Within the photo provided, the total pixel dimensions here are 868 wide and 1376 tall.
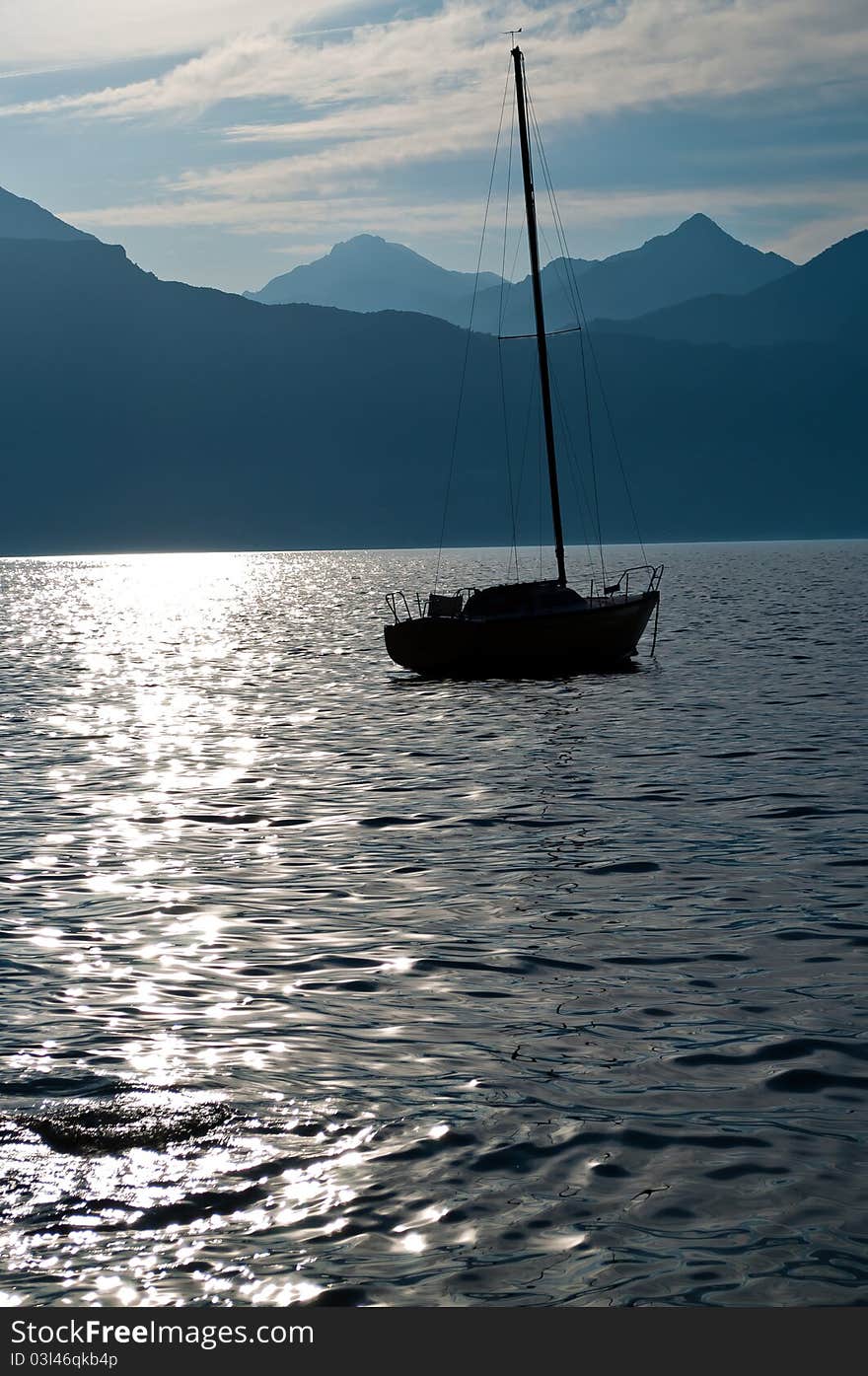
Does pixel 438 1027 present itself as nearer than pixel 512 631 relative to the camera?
Yes

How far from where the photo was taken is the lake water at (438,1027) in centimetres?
741

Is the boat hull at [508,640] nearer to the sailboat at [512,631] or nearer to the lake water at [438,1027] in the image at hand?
the sailboat at [512,631]

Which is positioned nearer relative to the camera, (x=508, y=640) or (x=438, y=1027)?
(x=438, y=1027)

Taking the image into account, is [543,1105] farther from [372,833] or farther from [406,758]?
[406,758]

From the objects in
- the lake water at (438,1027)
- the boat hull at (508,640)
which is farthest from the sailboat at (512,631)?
the lake water at (438,1027)

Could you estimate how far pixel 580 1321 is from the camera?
6672 millimetres

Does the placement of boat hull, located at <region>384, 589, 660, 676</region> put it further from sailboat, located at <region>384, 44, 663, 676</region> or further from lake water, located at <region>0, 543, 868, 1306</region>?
lake water, located at <region>0, 543, 868, 1306</region>

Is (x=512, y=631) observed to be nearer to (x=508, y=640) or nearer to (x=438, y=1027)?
(x=508, y=640)

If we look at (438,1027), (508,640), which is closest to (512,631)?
(508,640)

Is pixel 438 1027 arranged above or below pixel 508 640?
below

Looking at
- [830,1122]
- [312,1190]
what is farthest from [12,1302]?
[830,1122]

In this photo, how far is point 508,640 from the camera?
42.8 m

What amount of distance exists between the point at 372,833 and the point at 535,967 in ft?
22.5

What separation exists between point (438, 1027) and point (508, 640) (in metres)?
32.1
